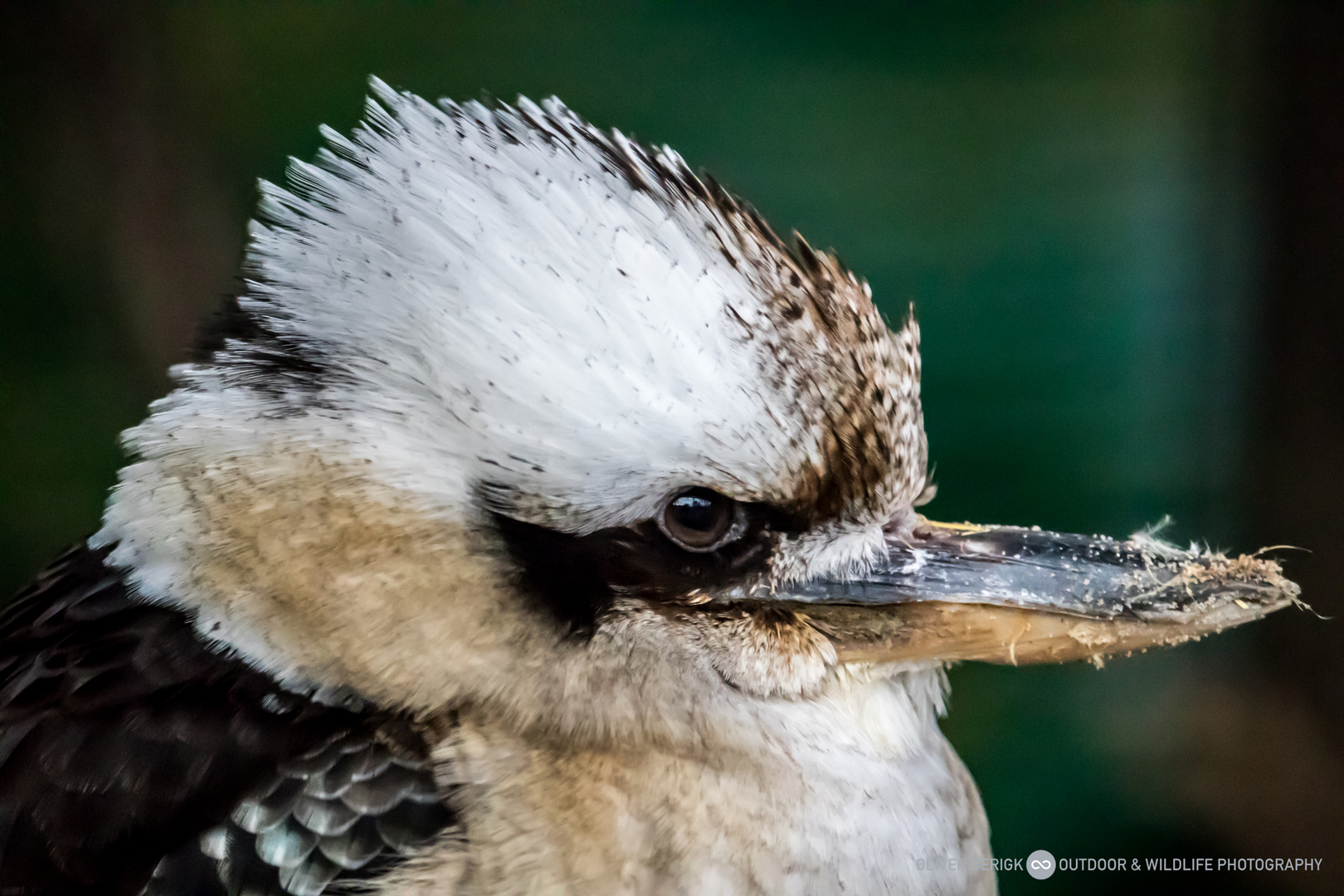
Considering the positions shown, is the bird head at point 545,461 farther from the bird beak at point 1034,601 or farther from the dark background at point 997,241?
the dark background at point 997,241

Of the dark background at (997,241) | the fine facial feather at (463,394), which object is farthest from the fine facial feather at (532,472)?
the dark background at (997,241)

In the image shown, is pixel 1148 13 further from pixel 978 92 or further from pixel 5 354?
pixel 5 354

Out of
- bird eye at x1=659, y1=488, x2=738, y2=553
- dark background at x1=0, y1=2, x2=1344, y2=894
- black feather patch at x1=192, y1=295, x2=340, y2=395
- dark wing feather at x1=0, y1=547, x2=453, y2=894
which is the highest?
dark background at x1=0, y1=2, x2=1344, y2=894

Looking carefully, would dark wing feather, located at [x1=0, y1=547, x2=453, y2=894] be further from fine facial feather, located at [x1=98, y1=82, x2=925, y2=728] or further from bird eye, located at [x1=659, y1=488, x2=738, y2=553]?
bird eye, located at [x1=659, y1=488, x2=738, y2=553]

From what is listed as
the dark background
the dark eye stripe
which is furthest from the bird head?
the dark background

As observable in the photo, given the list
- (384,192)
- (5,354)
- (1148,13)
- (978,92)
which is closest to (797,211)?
(978,92)

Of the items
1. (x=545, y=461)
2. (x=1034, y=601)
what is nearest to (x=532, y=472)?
(x=545, y=461)
